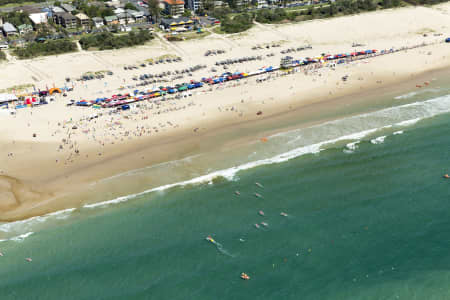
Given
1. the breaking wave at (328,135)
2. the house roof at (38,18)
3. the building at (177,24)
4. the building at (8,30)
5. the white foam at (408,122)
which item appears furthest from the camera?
the house roof at (38,18)

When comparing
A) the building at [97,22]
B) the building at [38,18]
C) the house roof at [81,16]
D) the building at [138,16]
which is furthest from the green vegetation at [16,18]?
the building at [138,16]

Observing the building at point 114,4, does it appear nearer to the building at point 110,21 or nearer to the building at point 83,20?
the building at point 110,21

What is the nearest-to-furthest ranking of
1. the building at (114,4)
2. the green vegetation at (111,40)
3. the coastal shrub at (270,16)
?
the green vegetation at (111,40) < the coastal shrub at (270,16) < the building at (114,4)

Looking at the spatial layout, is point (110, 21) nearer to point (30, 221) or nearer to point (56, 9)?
point (56, 9)

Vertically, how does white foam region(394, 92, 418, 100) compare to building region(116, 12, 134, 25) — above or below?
below

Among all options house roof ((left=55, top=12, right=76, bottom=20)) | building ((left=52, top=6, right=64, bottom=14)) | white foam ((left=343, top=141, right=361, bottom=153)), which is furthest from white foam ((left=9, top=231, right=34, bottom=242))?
building ((left=52, top=6, right=64, bottom=14))

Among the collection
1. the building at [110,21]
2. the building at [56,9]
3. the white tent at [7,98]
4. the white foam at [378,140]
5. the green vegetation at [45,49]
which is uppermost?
the building at [56,9]

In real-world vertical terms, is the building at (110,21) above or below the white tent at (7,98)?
above

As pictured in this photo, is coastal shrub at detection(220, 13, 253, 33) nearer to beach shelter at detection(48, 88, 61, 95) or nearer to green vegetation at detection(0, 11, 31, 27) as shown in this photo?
beach shelter at detection(48, 88, 61, 95)
